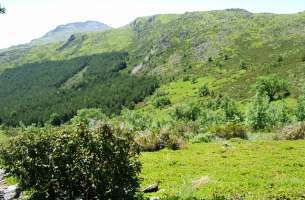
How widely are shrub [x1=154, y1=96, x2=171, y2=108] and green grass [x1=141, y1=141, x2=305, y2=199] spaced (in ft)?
389

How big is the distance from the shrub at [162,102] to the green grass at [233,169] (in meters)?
118

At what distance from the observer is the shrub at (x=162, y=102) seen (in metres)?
157

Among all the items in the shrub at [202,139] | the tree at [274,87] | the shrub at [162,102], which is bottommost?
the shrub at [162,102]

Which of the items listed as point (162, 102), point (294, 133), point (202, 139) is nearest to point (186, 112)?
point (162, 102)

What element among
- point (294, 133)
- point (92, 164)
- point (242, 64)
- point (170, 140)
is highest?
point (92, 164)

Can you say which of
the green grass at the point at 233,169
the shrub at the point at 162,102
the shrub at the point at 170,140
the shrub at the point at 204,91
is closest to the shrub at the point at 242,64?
the shrub at the point at 204,91

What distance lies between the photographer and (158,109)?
508ft

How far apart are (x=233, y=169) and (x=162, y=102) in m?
132

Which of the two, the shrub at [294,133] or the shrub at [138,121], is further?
the shrub at [138,121]

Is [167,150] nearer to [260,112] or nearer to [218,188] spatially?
[218,188]

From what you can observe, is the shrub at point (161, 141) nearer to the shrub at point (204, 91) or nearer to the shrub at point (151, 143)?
the shrub at point (151, 143)

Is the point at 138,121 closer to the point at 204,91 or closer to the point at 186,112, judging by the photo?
the point at 186,112

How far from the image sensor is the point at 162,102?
158500mm

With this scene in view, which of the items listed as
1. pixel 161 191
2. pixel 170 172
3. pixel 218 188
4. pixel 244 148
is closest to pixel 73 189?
pixel 161 191
